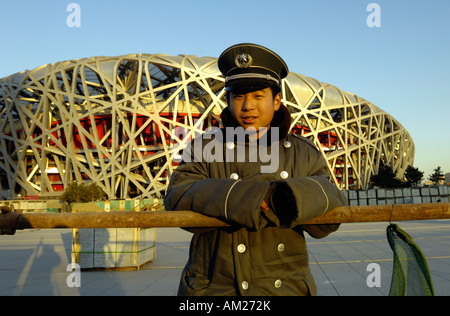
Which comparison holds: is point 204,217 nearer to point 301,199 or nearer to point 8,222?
point 301,199

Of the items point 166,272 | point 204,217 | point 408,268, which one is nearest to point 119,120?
point 166,272

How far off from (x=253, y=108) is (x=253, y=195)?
550 millimetres

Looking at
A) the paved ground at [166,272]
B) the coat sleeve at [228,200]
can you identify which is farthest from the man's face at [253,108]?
the paved ground at [166,272]

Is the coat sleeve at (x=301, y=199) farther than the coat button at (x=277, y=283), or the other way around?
the coat button at (x=277, y=283)

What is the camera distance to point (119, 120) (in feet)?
107

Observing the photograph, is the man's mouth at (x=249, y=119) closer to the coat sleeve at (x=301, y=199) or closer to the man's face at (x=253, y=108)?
the man's face at (x=253, y=108)

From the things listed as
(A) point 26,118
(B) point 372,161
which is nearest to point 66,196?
(A) point 26,118

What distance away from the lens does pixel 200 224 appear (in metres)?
1.21

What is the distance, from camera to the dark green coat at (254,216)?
1142 mm

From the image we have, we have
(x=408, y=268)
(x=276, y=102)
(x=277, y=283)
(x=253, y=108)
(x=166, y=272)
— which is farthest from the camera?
(x=166, y=272)

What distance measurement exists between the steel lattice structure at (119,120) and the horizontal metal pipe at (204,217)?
102ft

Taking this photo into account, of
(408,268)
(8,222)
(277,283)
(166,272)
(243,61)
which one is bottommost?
(166,272)

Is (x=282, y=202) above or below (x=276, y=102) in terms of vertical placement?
below
